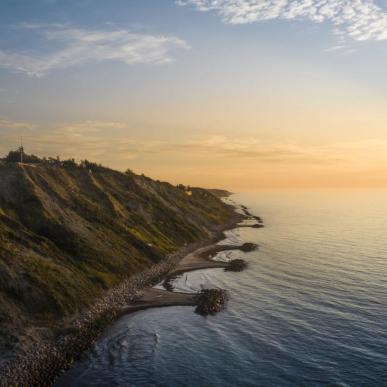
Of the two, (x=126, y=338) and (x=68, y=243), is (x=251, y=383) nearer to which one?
(x=126, y=338)

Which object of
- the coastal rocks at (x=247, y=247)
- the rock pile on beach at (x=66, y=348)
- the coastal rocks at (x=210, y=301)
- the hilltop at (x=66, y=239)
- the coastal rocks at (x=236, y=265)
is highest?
the hilltop at (x=66, y=239)

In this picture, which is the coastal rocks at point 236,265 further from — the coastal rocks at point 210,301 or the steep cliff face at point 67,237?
the coastal rocks at point 210,301

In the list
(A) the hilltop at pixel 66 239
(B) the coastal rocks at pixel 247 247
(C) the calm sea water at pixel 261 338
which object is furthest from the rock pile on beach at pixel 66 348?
(B) the coastal rocks at pixel 247 247

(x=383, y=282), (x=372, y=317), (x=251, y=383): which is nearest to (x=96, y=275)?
(x=251, y=383)

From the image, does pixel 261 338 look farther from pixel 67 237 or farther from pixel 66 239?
pixel 67 237

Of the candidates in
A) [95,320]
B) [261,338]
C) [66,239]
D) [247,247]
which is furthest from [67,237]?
[247,247]

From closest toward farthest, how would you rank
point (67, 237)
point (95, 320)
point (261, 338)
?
point (261, 338) < point (95, 320) < point (67, 237)
